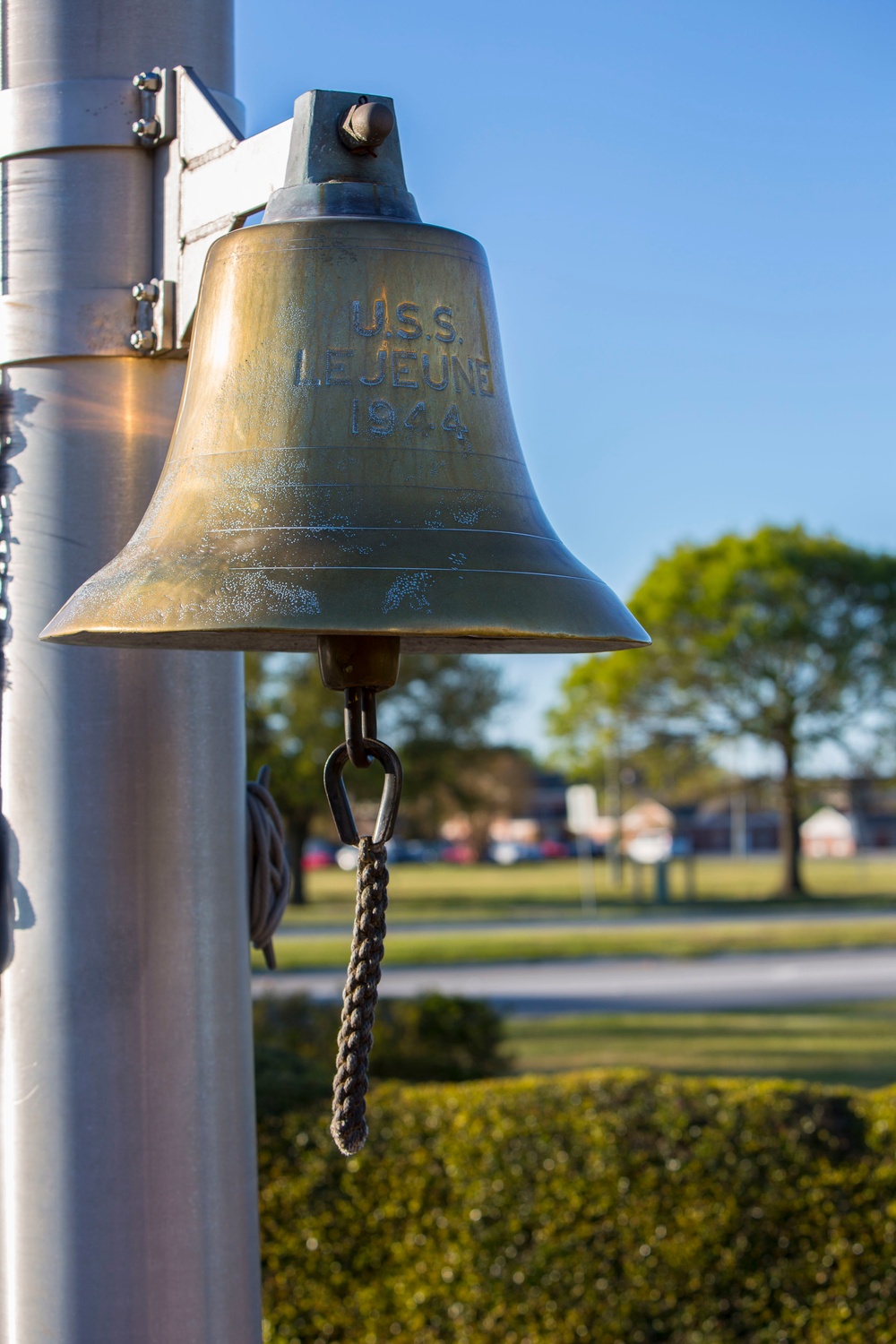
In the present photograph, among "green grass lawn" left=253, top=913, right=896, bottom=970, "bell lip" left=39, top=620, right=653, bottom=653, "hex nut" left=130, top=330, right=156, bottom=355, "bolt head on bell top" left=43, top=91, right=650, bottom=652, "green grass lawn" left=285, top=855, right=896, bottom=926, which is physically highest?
"hex nut" left=130, top=330, right=156, bottom=355

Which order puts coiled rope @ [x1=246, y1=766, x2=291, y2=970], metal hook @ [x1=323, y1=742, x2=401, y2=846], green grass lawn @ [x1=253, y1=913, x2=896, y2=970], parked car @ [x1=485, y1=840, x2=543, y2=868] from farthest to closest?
parked car @ [x1=485, y1=840, x2=543, y2=868], green grass lawn @ [x1=253, y1=913, x2=896, y2=970], coiled rope @ [x1=246, y1=766, x2=291, y2=970], metal hook @ [x1=323, y1=742, x2=401, y2=846]

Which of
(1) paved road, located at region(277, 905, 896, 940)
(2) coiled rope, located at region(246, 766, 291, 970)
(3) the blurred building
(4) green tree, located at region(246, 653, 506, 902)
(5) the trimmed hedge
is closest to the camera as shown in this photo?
(2) coiled rope, located at region(246, 766, 291, 970)

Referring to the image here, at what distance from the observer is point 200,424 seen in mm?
1972

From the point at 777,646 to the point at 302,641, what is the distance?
37.6 metres

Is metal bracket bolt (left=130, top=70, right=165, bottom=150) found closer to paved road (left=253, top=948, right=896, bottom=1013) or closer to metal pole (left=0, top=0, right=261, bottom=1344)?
metal pole (left=0, top=0, right=261, bottom=1344)

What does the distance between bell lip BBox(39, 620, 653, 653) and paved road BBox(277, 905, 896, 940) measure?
80.6ft

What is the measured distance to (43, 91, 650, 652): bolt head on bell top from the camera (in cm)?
175

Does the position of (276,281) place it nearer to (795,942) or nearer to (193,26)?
(193,26)

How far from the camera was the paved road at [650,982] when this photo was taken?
16.1m

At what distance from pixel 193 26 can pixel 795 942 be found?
72.7 ft

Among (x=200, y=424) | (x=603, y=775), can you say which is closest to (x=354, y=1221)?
(x=200, y=424)

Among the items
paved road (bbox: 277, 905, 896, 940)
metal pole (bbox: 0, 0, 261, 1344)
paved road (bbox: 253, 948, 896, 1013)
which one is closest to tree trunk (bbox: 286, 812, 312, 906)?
paved road (bbox: 277, 905, 896, 940)

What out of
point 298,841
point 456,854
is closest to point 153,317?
point 298,841

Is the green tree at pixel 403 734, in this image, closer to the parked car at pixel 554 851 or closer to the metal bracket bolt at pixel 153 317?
the metal bracket bolt at pixel 153 317
